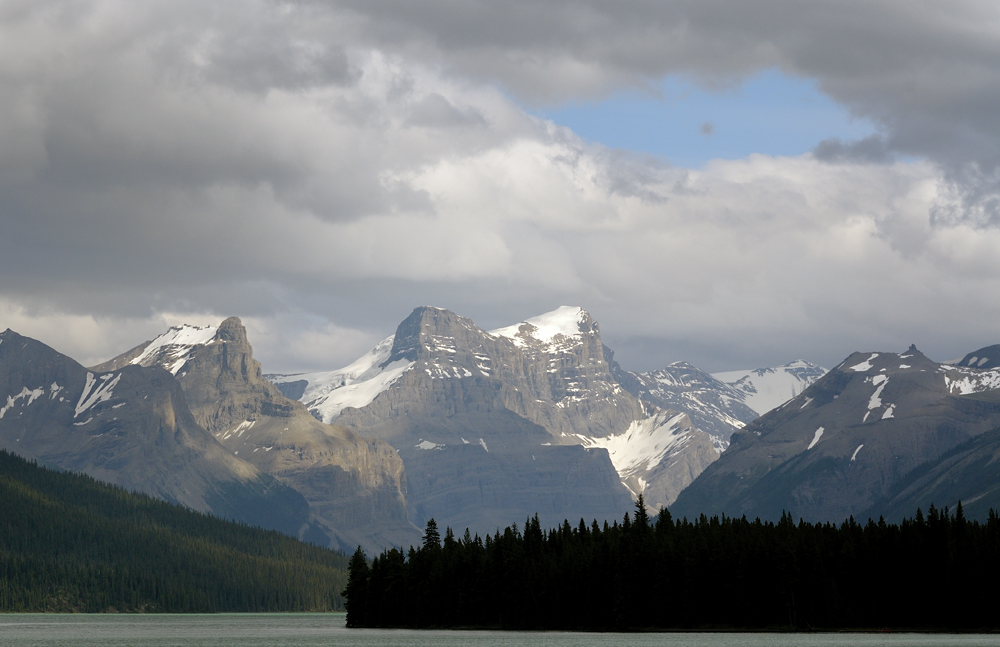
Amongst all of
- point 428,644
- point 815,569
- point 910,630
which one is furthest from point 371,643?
point 910,630

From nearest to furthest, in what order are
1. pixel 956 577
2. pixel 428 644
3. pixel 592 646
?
1. pixel 592 646
2. pixel 428 644
3. pixel 956 577

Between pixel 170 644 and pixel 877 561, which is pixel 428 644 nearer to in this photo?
pixel 170 644

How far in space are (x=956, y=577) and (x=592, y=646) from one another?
63747mm

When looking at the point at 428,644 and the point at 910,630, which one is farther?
the point at 910,630

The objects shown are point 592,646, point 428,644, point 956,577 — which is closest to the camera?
point 592,646

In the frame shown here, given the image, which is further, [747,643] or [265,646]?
[265,646]

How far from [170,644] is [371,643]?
33.3m

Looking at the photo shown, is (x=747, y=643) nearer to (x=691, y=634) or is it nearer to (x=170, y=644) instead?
(x=691, y=634)

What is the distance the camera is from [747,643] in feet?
561

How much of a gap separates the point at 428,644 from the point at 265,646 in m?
28.9

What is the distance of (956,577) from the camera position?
7618 inches

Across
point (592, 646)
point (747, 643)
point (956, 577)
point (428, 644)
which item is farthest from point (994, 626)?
point (428, 644)

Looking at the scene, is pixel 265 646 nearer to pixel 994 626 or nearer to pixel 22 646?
pixel 22 646

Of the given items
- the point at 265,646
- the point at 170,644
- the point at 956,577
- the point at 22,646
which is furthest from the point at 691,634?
the point at 22,646
